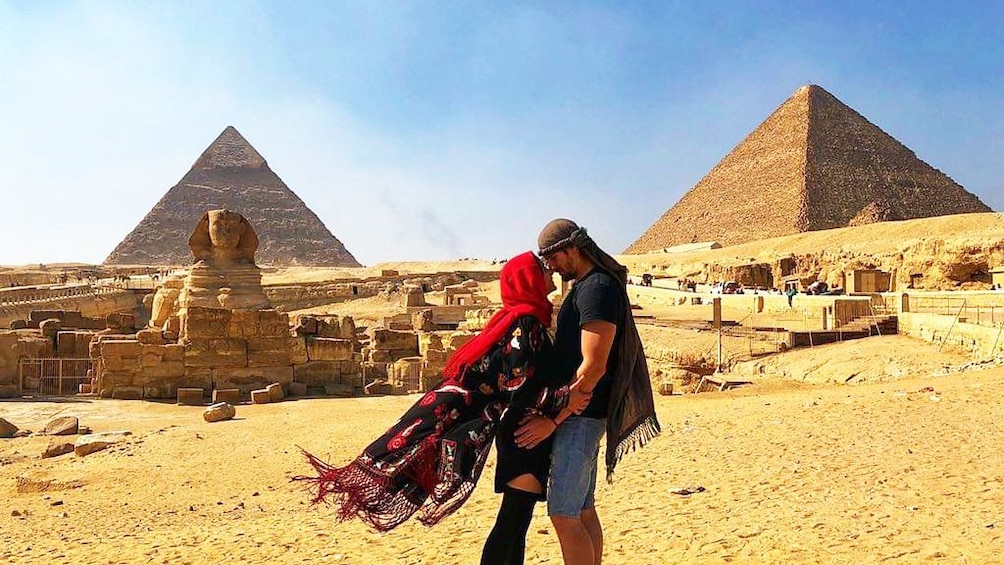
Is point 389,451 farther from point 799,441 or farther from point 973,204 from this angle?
point 973,204

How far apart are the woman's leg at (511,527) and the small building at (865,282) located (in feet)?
70.0

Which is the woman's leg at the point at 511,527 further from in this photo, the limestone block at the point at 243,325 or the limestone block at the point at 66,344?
the limestone block at the point at 66,344

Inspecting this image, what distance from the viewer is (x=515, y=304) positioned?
2.62 m

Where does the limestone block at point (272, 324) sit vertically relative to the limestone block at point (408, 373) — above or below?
above

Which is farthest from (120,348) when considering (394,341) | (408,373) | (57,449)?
(394,341)

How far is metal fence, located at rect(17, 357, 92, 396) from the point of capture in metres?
10.9

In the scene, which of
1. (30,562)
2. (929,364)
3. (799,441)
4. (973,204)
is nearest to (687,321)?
(929,364)

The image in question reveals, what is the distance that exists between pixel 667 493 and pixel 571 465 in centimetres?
212

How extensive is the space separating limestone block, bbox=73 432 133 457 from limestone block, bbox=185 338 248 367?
2296 millimetres

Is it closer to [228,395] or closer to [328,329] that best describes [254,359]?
[228,395]

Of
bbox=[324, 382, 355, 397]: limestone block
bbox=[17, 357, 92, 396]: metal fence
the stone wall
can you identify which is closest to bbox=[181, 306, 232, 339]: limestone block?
bbox=[324, 382, 355, 397]: limestone block

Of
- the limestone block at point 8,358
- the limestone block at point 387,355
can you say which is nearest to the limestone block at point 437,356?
the limestone block at point 387,355

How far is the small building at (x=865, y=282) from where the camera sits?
21938 millimetres

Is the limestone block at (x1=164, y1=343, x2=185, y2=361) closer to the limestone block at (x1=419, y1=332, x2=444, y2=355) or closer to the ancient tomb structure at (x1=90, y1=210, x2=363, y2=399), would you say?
the ancient tomb structure at (x1=90, y1=210, x2=363, y2=399)
